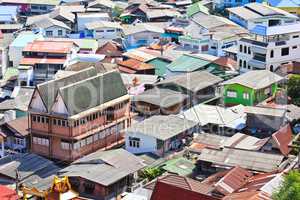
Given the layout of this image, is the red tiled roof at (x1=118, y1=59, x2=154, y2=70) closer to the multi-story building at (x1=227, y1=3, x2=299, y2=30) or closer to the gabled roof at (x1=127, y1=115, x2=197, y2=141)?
the gabled roof at (x1=127, y1=115, x2=197, y2=141)

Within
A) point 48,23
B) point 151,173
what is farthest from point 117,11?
point 151,173

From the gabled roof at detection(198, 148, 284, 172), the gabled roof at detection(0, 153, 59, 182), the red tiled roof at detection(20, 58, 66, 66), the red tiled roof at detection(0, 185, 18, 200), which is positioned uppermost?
the red tiled roof at detection(20, 58, 66, 66)

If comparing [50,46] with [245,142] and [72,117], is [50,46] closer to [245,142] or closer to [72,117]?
Result: [72,117]

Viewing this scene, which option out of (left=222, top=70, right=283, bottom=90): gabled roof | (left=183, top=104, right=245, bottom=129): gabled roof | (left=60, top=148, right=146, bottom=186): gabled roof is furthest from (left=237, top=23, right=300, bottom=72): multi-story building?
(left=60, top=148, right=146, bottom=186): gabled roof

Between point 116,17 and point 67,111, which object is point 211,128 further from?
point 116,17

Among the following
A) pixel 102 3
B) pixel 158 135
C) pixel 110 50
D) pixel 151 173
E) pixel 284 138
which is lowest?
pixel 151 173

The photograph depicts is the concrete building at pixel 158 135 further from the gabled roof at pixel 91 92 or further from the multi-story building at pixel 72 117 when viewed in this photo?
the gabled roof at pixel 91 92
